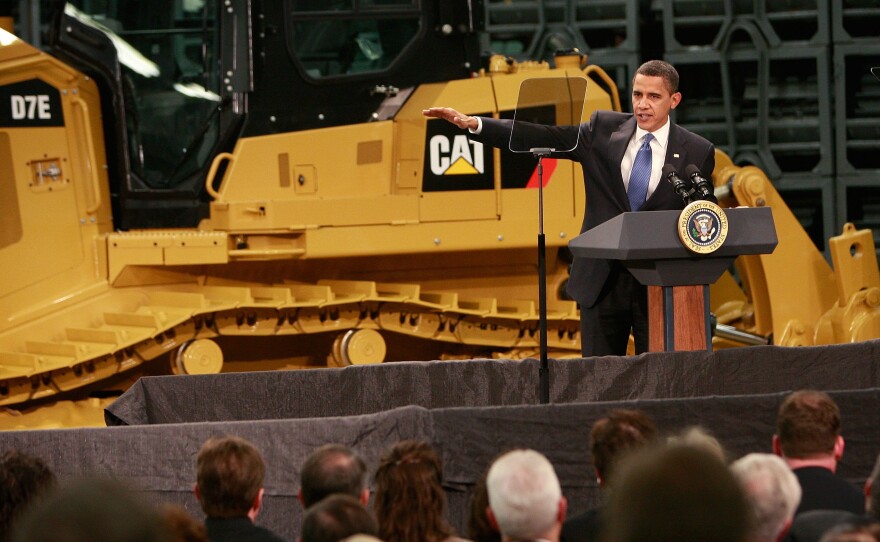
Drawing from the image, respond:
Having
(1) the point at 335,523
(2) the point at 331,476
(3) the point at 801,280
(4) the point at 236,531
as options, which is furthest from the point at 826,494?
(3) the point at 801,280

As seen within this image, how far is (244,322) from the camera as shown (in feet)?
28.6

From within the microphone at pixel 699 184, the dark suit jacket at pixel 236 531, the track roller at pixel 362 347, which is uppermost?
the microphone at pixel 699 184

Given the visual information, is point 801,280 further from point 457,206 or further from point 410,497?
point 410,497

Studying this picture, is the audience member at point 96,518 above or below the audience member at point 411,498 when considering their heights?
above

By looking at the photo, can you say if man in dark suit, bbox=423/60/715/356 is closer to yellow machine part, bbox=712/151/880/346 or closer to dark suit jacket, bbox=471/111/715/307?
dark suit jacket, bbox=471/111/715/307

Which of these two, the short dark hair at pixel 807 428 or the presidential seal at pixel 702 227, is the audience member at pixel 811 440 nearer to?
the short dark hair at pixel 807 428

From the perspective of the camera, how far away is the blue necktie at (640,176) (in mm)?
6304

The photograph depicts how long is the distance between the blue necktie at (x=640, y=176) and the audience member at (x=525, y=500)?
9.69ft

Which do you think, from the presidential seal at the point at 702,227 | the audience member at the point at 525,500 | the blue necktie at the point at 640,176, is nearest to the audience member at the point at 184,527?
the audience member at the point at 525,500

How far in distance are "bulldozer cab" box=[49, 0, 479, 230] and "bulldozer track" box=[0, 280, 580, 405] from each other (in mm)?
697

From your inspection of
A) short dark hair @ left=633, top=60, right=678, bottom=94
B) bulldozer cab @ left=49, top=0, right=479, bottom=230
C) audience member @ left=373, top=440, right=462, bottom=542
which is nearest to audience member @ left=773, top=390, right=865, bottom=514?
audience member @ left=373, top=440, right=462, bottom=542

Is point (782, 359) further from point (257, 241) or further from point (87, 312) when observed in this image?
point (87, 312)

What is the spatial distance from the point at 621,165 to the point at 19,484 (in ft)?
10.7

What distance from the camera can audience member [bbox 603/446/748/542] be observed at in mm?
2279
